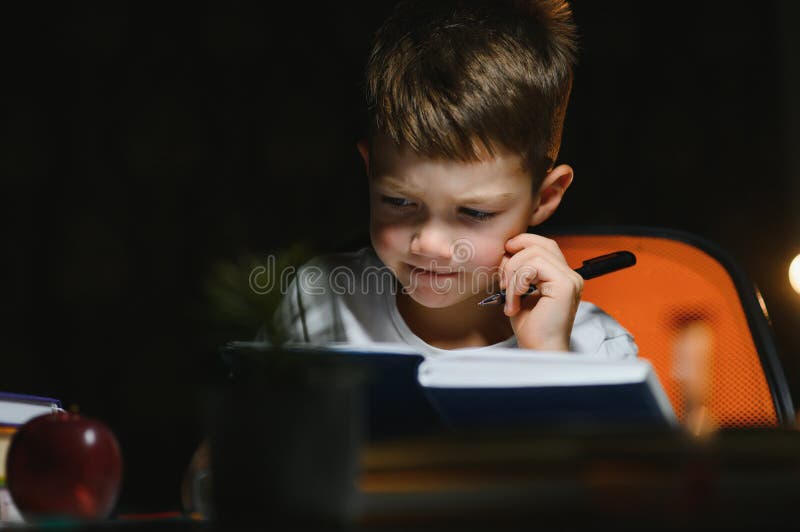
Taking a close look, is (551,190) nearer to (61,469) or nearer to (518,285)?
(518,285)

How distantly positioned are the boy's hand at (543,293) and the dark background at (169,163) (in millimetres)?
682

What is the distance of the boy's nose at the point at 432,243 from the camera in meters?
0.95

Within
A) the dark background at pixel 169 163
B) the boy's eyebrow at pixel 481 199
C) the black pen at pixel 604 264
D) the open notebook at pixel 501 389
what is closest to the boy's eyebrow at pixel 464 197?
the boy's eyebrow at pixel 481 199

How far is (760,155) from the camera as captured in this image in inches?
67.3

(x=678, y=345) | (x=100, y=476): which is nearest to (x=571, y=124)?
(x=678, y=345)

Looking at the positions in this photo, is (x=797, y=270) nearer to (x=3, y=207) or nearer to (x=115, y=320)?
(x=115, y=320)

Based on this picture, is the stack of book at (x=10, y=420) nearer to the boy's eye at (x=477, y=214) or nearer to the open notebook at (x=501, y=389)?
the open notebook at (x=501, y=389)

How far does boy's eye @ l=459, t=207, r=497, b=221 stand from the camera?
38.1 inches

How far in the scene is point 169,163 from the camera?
164 centimetres

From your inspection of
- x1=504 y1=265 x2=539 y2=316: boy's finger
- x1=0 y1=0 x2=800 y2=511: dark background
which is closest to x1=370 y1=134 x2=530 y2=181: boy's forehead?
x1=504 y1=265 x2=539 y2=316: boy's finger

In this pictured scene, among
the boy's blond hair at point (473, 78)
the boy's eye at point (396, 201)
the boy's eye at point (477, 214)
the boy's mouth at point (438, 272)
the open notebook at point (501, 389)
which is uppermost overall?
the boy's blond hair at point (473, 78)

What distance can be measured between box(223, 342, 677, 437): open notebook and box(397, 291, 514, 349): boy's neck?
18.7 inches

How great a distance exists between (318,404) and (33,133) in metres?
1.44

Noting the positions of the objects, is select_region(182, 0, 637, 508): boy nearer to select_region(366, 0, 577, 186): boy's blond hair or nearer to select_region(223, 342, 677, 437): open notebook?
select_region(366, 0, 577, 186): boy's blond hair
